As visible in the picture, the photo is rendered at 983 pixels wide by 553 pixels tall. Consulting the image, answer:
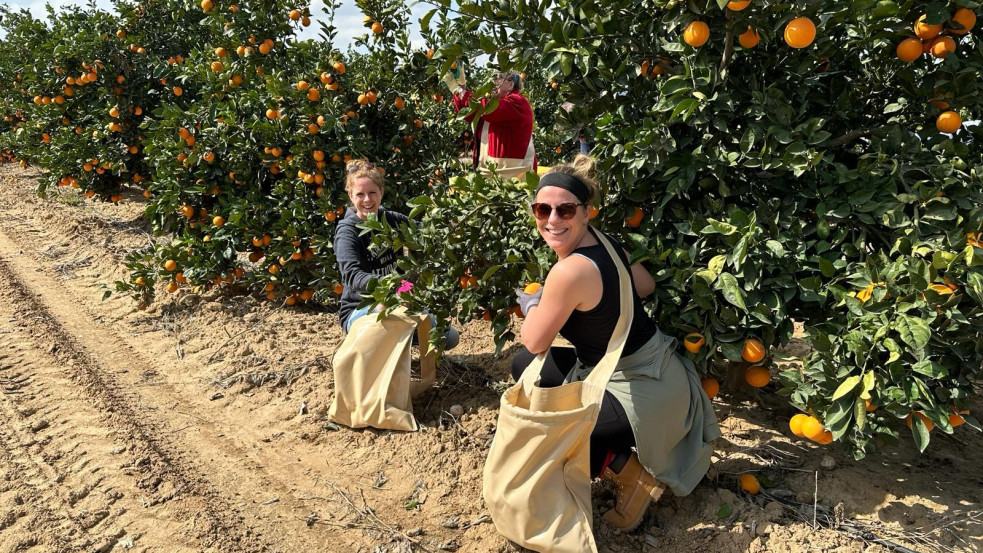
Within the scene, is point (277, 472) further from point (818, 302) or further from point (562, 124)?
point (818, 302)

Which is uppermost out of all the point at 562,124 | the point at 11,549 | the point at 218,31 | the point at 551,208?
the point at 218,31

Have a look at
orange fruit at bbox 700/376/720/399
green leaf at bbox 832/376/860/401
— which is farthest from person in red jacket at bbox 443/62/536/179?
green leaf at bbox 832/376/860/401

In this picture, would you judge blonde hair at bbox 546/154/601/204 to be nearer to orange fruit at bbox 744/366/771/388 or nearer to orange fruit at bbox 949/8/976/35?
orange fruit at bbox 744/366/771/388

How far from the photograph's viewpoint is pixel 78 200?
25.9 feet

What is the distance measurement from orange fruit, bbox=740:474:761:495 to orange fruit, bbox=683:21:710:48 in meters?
1.65

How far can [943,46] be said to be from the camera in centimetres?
205

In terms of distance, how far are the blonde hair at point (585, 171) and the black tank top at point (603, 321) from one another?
198 millimetres

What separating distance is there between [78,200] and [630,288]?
7.98m

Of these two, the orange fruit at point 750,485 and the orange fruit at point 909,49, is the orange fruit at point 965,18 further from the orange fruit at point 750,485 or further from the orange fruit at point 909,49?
the orange fruit at point 750,485

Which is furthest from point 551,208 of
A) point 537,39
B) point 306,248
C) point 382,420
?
point 306,248

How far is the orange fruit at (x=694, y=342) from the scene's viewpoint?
2408mm

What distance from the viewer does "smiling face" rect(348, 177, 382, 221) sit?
137 inches

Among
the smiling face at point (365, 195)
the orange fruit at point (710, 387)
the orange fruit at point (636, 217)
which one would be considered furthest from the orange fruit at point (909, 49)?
the smiling face at point (365, 195)

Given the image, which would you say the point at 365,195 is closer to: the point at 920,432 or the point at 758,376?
the point at 758,376
